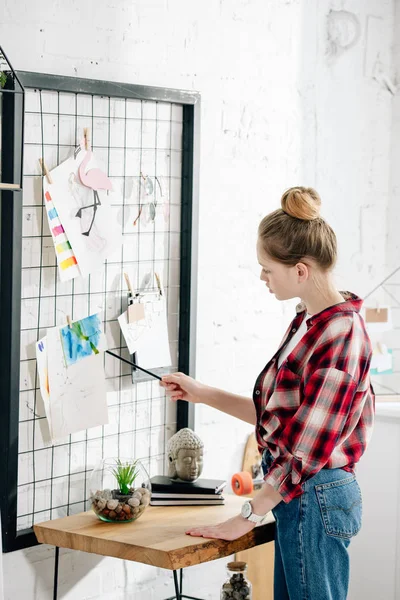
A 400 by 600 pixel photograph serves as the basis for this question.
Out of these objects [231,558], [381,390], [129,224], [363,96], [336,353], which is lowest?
[231,558]

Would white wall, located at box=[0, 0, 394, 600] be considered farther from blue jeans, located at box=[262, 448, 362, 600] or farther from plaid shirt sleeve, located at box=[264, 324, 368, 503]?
plaid shirt sleeve, located at box=[264, 324, 368, 503]

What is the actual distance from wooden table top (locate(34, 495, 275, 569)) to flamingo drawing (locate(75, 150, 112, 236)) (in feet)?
2.36

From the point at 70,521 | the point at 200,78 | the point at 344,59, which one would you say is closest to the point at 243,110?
the point at 200,78

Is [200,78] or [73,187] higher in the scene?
[200,78]

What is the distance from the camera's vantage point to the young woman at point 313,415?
1854 millimetres

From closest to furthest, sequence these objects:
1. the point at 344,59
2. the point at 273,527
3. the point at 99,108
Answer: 1. the point at 273,527
2. the point at 99,108
3. the point at 344,59

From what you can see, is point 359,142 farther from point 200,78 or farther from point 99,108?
point 99,108

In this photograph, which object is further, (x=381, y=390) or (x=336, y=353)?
(x=381, y=390)

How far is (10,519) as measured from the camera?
2145mm

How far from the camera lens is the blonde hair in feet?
6.28

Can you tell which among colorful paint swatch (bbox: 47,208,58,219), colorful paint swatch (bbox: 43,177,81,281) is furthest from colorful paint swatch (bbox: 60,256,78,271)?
colorful paint swatch (bbox: 47,208,58,219)

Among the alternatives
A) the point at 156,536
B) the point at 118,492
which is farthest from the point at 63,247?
the point at 156,536

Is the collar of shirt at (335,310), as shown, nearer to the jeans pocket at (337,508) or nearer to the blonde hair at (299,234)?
the blonde hair at (299,234)

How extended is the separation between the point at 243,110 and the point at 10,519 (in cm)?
137
